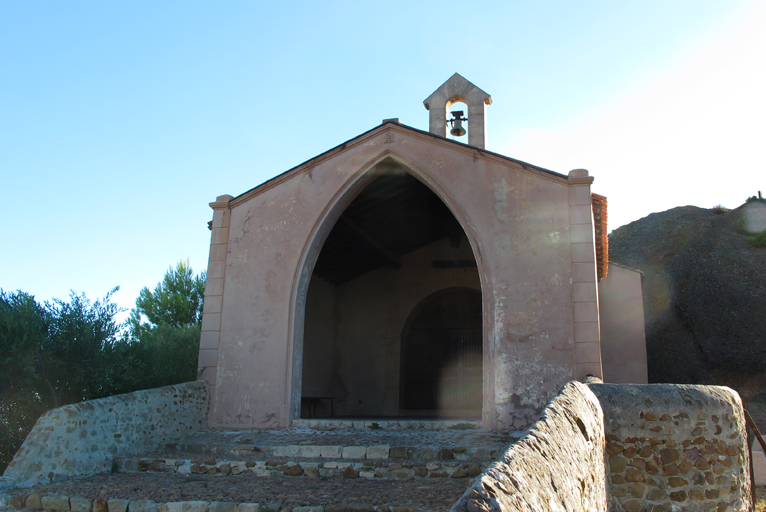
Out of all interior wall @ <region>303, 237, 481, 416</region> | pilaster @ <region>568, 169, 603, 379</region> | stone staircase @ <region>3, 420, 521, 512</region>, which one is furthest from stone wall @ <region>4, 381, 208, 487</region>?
pilaster @ <region>568, 169, 603, 379</region>

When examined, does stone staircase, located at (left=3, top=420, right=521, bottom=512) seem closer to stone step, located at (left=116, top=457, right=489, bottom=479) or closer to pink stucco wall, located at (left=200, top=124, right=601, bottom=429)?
stone step, located at (left=116, top=457, right=489, bottom=479)

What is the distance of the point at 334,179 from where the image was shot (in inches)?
329

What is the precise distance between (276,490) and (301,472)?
670 mm

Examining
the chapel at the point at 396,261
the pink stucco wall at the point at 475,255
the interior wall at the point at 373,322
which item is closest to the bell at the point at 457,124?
the chapel at the point at 396,261

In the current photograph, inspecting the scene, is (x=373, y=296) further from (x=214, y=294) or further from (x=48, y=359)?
(x=48, y=359)

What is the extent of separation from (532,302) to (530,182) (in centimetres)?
158

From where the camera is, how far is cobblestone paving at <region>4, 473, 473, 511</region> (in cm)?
464

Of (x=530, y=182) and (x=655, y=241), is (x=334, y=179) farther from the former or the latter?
(x=655, y=241)

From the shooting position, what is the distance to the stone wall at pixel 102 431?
550 cm

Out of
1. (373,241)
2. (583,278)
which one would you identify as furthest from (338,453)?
(373,241)

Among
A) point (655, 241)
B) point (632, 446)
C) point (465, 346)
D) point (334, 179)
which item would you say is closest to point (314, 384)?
point (465, 346)

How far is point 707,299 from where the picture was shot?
59.4 ft

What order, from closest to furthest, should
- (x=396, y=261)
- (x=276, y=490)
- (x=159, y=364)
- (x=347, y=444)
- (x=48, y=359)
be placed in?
(x=276, y=490)
(x=347, y=444)
(x=48, y=359)
(x=159, y=364)
(x=396, y=261)

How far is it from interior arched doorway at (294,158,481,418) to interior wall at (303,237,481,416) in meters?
0.02
